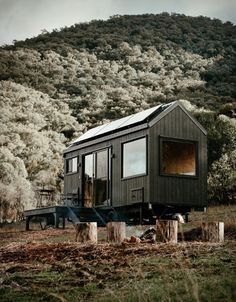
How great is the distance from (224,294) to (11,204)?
19.9m

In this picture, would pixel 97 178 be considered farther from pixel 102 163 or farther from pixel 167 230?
pixel 167 230

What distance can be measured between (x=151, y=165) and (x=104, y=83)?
34.3 m

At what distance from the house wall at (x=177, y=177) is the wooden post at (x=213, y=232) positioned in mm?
5841

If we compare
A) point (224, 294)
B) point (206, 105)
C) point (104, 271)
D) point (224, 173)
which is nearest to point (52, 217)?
point (224, 173)

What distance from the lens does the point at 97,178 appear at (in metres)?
18.8

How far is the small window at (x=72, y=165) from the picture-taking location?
66.2ft

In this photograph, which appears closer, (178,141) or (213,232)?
(213,232)

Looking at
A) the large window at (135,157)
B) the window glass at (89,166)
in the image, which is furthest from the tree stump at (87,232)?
the window glass at (89,166)

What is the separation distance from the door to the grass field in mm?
7762

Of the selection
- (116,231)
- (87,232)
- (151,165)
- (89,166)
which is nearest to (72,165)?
(89,166)

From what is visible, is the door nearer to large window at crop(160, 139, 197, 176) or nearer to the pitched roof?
the pitched roof

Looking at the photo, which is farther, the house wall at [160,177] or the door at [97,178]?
the door at [97,178]

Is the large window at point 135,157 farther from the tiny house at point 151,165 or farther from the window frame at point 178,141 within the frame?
the window frame at point 178,141

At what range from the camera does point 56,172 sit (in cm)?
3112
